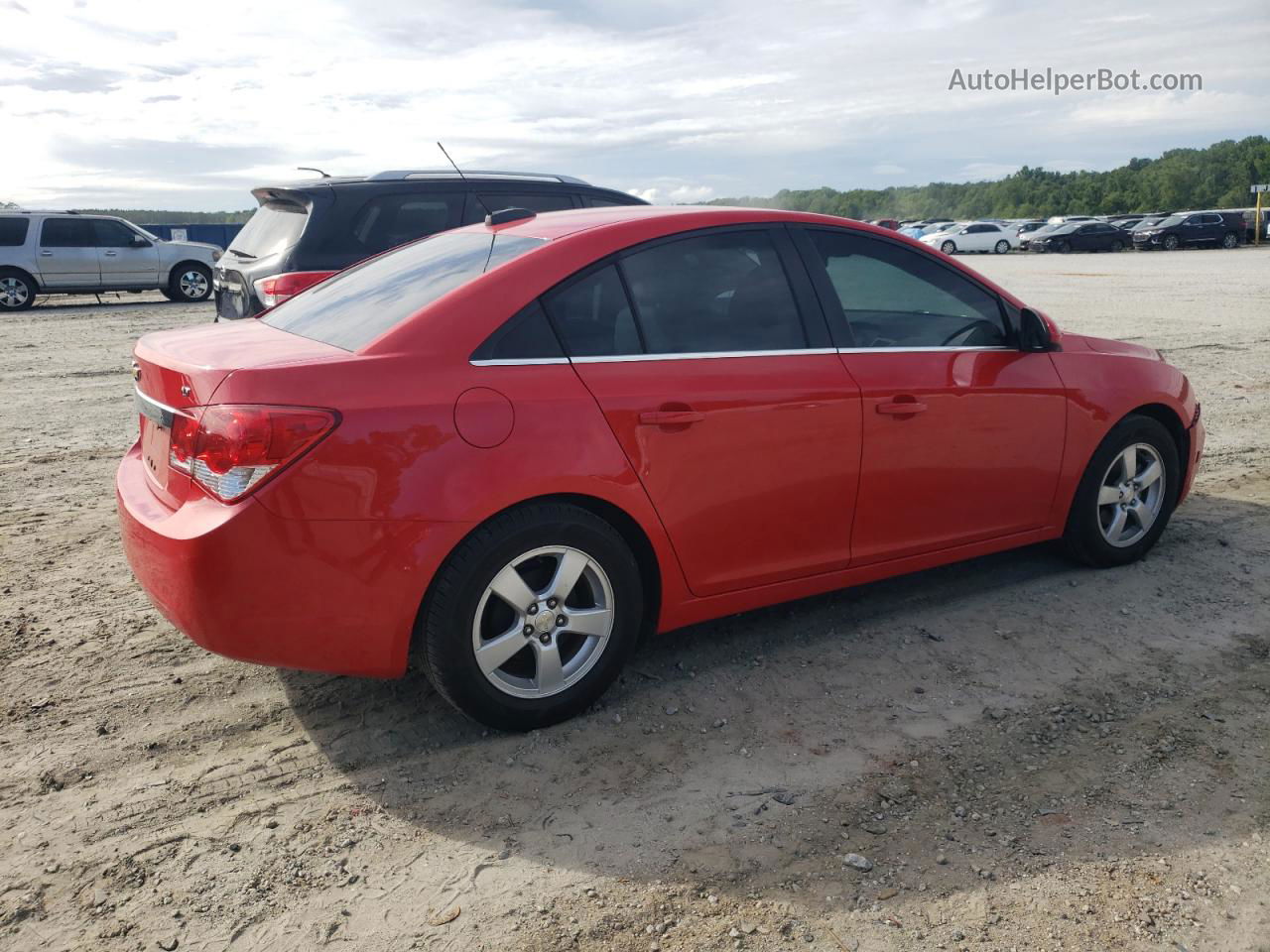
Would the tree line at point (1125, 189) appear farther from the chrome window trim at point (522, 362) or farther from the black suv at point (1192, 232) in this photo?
the chrome window trim at point (522, 362)

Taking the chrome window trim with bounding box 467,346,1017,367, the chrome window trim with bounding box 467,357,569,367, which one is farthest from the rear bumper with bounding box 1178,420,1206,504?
the chrome window trim with bounding box 467,357,569,367

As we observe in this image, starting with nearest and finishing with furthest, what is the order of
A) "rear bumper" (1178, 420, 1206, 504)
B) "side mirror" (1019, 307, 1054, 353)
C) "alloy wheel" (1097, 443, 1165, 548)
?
1. "side mirror" (1019, 307, 1054, 353)
2. "alloy wheel" (1097, 443, 1165, 548)
3. "rear bumper" (1178, 420, 1206, 504)

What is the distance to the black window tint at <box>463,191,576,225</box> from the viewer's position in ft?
27.9

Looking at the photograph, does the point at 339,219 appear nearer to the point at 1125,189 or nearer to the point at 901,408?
the point at 901,408

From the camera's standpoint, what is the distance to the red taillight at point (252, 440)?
9.96ft

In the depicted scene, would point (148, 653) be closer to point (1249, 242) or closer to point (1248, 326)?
point (1248, 326)

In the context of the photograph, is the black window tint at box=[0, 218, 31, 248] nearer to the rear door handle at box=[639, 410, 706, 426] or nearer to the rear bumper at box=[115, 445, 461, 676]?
the rear bumper at box=[115, 445, 461, 676]

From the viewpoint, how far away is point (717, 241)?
12.8ft

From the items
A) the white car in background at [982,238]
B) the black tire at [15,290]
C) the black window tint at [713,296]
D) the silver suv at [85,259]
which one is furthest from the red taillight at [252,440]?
the white car in background at [982,238]

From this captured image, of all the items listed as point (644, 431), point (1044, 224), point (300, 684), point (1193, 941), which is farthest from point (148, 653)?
point (1044, 224)

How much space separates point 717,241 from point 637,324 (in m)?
0.51

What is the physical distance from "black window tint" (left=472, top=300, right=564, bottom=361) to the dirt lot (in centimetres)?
122

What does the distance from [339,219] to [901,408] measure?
5.18 metres

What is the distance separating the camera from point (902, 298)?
4281 millimetres
